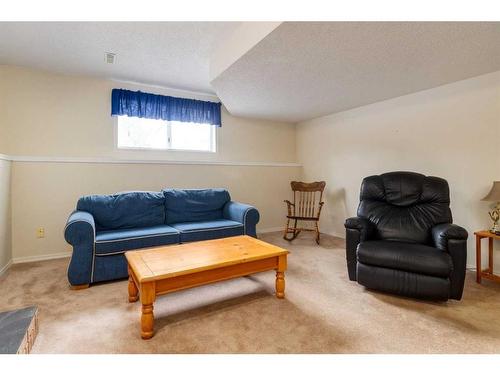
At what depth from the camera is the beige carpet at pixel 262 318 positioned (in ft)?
4.79

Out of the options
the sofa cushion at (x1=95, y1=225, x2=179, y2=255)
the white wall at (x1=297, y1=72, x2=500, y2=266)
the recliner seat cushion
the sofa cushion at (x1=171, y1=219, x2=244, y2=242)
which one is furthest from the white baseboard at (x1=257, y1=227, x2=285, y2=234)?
the recliner seat cushion

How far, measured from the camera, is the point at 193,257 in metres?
1.90

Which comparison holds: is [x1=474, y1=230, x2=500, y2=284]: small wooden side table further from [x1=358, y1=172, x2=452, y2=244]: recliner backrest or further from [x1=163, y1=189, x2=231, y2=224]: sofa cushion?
[x1=163, y1=189, x2=231, y2=224]: sofa cushion

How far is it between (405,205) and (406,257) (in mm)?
784

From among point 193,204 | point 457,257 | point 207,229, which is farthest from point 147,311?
point 457,257

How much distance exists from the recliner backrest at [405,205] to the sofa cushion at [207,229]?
1.42m

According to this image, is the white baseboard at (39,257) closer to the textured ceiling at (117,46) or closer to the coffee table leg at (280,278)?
the textured ceiling at (117,46)

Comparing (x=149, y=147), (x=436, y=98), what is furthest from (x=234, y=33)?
(x=436, y=98)

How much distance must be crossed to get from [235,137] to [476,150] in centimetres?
311

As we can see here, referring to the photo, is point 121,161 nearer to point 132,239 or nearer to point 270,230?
point 132,239

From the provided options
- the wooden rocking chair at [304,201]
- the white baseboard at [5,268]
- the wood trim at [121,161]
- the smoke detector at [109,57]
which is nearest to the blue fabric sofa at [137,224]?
the wood trim at [121,161]

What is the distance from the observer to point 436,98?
289 centimetres

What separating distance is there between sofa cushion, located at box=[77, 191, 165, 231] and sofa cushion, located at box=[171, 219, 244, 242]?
0.31m
